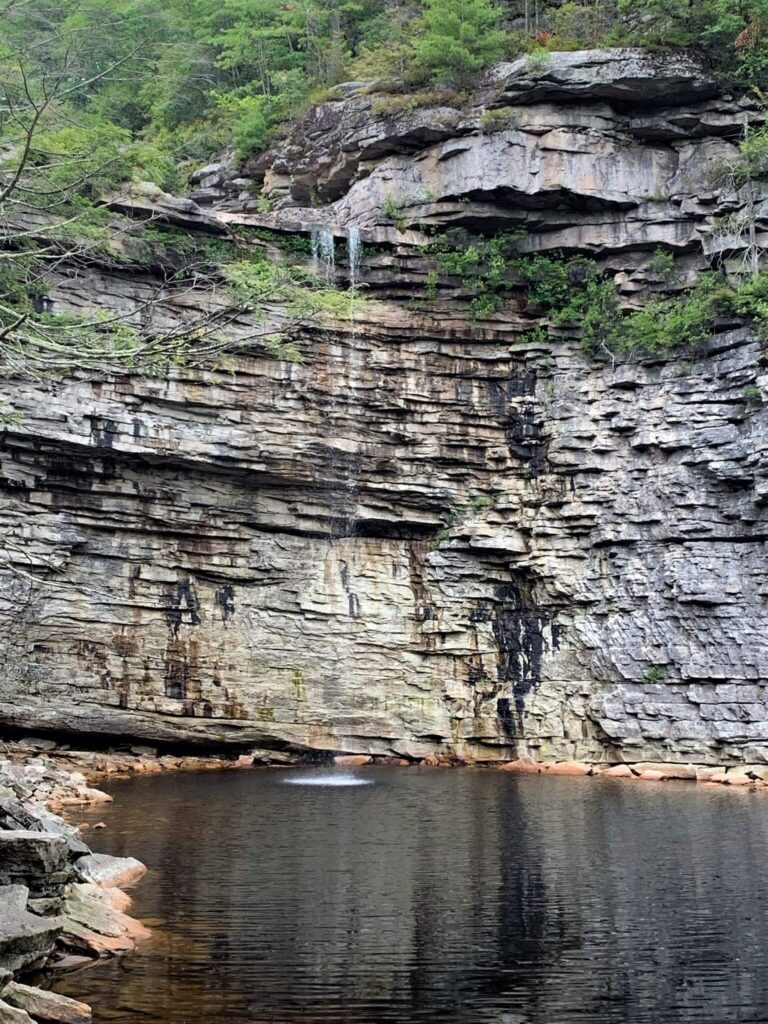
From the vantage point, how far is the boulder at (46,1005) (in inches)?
331

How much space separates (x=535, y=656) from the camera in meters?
29.0

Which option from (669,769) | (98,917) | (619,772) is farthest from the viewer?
(619,772)

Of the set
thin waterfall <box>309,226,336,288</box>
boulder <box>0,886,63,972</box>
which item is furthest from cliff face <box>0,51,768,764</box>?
boulder <box>0,886,63,972</box>

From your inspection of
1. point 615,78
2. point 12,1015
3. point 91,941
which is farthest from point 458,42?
point 12,1015

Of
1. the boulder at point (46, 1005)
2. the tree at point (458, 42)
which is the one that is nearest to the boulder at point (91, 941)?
the boulder at point (46, 1005)

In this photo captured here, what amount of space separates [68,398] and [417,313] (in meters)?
10.2

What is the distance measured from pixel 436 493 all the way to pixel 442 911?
18.1 meters

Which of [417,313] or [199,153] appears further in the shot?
[199,153]

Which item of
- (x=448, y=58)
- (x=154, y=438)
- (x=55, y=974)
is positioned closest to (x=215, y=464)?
(x=154, y=438)

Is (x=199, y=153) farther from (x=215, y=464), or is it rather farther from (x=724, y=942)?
(x=724, y=942)

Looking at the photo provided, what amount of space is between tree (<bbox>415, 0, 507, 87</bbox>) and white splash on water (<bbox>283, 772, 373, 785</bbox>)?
2061 cm

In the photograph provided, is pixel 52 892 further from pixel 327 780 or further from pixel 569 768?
pixel 569 768

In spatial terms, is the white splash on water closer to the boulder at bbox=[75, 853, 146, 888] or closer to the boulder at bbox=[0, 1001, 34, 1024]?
the boulder at bbox=[75, 853, 146, 888]

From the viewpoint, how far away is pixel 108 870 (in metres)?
13.8
